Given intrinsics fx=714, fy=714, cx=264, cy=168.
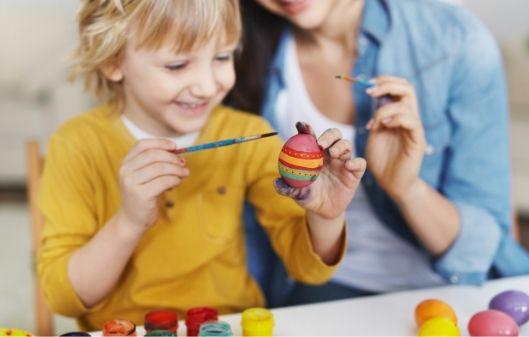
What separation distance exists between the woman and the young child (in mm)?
168

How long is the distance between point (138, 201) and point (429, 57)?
59 centimetres

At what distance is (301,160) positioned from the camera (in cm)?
74

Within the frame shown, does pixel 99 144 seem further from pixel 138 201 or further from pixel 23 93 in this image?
pixel 23 93

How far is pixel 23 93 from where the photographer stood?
10.4ft

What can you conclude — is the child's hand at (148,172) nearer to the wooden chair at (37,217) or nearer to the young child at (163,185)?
the young child at (163,185)

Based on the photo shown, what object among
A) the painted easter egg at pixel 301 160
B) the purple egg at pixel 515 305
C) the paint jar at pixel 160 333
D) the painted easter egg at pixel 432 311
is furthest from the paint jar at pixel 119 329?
the purple egg at pixel 515 305

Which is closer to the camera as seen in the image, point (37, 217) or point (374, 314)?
point (374, 314)

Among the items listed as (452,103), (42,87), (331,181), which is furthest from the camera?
(42,87)

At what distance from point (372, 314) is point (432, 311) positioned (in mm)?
84

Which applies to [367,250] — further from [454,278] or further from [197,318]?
[197,318]

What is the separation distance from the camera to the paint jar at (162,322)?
83 centimetres

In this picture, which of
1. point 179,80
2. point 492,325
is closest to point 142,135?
point 179,80

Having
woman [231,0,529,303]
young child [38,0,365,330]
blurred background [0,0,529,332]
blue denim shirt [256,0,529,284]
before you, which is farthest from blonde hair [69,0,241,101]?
blurred background [0,0,529,332]

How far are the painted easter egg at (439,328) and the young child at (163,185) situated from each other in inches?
6.4
